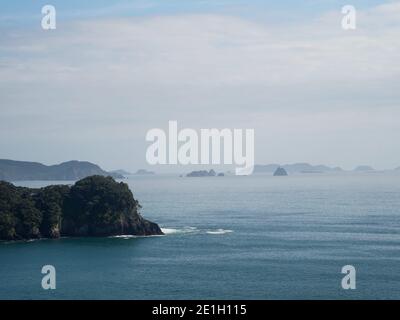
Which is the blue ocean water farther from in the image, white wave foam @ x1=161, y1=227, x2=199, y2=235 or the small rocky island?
the small rocky island

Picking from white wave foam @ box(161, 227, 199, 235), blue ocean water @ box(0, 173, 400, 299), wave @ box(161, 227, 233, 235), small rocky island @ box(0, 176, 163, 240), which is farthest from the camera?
white wave foam @ box(161, 227, 199, 235)

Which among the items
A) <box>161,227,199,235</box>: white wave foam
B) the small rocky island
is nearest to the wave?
<box>161,227,199,235</box>: white wave foam

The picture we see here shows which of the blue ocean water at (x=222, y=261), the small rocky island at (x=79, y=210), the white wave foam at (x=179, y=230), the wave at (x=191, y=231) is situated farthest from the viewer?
the white wave foam at (x=179, y=230)

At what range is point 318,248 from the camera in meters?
75.7

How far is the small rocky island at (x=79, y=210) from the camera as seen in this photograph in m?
86.3

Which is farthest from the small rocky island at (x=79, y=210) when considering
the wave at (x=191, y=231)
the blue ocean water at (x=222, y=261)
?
the blue ocean water at (x=222, y=261)

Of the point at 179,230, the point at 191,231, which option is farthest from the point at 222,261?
the point at 179,230

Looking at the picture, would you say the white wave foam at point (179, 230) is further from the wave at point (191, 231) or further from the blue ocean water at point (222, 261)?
the blue ocean water at point (222, 261)

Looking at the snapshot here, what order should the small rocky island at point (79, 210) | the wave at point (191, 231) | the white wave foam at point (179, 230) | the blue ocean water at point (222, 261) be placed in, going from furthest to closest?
the white wave foam at point (179, 230)
the wave at point (191, 231)
the small rocky island at point (79, 210)
the blue ocean water at point (222, 261)

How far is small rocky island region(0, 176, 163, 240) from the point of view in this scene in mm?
86312

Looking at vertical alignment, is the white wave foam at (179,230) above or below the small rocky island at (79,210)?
below

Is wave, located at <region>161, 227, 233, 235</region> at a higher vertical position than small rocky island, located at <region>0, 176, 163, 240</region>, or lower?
lower
